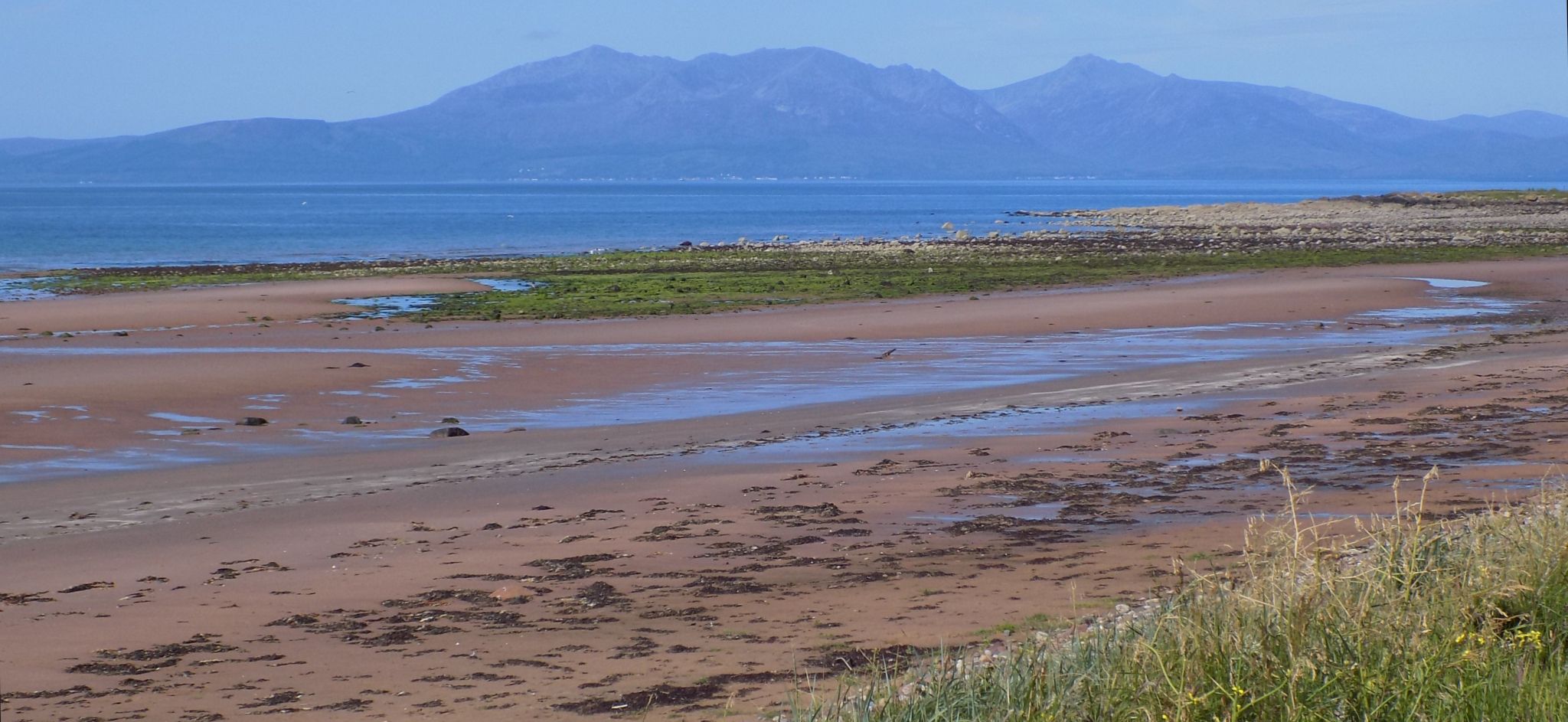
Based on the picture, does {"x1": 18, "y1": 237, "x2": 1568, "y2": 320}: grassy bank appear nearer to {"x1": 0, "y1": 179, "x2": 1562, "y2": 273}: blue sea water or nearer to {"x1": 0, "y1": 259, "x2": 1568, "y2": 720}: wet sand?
{"x1": 0, "y1": 259, "x2": 1568, "y2": 720}: wet sand

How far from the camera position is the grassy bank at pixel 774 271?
1266 inches

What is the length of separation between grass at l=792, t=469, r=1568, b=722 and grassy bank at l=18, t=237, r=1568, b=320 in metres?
23.9

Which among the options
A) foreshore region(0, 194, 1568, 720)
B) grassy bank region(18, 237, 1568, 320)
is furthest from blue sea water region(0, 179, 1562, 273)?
foreshore region(0, 194, 1568, 720)

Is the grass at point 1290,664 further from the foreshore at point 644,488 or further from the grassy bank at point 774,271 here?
the grassy bank at point 774,271

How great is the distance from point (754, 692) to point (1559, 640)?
3230mm

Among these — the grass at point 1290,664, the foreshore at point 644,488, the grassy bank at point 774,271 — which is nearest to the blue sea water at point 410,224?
the grassy bank at point 774,271

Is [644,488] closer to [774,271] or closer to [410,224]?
[774,271]

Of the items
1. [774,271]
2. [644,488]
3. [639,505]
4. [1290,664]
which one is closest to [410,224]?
[774,271]

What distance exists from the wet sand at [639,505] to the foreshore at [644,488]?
0.04 metres

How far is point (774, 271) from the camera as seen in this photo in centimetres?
4081

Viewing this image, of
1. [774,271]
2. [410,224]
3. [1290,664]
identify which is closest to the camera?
[1290,664]

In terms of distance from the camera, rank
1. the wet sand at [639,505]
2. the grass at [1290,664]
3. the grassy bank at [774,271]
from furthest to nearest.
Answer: the grassy bank at [774,271] → the wet sand at [639,505] → the grass at [1290,664]

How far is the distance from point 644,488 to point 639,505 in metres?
0.75

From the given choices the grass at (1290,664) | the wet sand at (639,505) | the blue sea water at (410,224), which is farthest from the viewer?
the blue sea water at (410,224)
